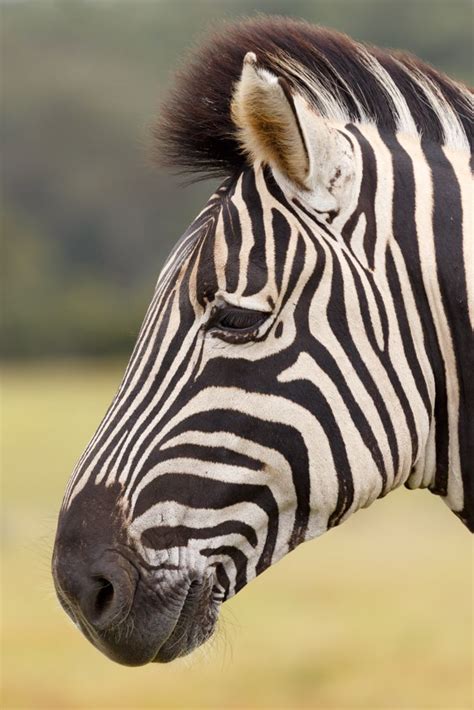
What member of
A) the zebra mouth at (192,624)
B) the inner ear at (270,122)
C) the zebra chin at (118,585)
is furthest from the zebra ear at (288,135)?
the zebra mouth at (192,624)

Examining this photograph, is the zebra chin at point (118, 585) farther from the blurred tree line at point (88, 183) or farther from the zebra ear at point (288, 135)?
the blurred tree line at point (88, 183)

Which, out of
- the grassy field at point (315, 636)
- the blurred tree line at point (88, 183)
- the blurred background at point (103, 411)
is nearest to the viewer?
the grassy field at point (315, 636)

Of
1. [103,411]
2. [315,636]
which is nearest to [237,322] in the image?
[315,636]

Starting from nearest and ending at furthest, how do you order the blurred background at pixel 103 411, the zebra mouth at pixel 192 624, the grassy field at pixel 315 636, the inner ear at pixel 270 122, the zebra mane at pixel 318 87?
the inner ear at pixel 270 122, the zebra mouth at pixel 192 624, the zebra mane at pixel 318 87, the grassy field at pixel 315 636, the blurred background at pixel 103 411

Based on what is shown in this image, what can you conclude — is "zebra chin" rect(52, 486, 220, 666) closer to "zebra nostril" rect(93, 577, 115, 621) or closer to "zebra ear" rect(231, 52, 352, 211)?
"zebra nostril" rect(93, 577, 115, 621)

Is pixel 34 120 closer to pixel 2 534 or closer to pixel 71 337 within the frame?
pixel 71 337

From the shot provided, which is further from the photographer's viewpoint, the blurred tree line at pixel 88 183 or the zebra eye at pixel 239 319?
the blurred tree line at pixel 88 183

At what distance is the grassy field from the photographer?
37.6 ft

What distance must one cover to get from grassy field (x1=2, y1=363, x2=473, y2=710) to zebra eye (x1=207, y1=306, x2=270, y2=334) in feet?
11.7

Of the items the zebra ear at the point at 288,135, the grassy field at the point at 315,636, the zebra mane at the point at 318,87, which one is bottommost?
the grassy field at the point at 315,636

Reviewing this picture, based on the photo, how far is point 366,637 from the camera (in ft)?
44.4

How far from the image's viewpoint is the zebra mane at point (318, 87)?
12.7ft

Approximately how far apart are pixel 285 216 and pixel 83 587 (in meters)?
1.42

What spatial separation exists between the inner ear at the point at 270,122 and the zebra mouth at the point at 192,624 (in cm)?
143
